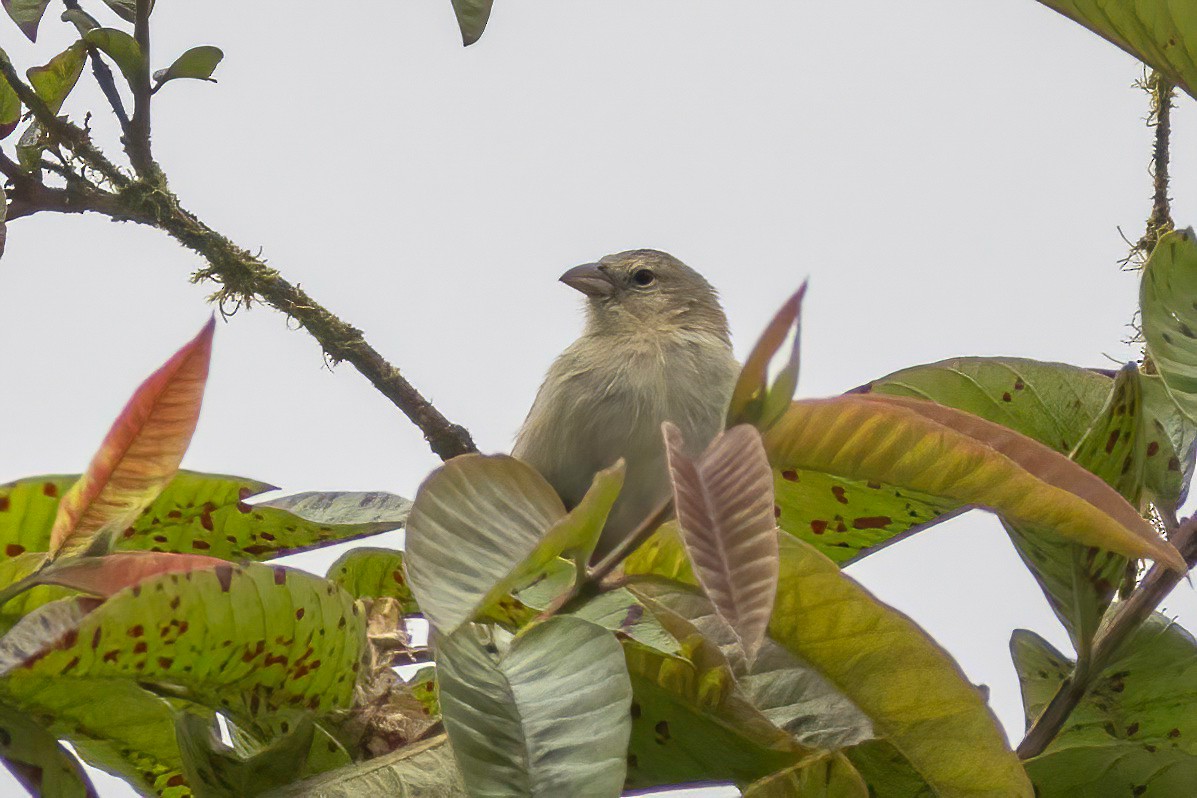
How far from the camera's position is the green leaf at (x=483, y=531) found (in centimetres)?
67

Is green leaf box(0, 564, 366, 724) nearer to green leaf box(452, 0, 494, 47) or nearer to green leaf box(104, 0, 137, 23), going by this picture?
green leaf box(452, 0, 494, 47)

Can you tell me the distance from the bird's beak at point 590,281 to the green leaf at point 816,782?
3312mm

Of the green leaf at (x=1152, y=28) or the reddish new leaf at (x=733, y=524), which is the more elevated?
the green leaf at (x=1152, y=28)

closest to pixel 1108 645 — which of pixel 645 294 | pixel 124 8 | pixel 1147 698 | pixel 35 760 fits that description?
pixel 1147 698

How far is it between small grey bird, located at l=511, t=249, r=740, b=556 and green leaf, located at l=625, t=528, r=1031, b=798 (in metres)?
1.79

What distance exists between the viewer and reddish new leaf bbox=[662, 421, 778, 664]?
0.58m

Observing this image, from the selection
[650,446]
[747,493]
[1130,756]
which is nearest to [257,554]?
[747,493]

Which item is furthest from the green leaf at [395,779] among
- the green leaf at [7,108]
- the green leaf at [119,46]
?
the green leaf at [119,46]

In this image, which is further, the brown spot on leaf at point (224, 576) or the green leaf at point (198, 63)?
the green leaf at point (198, 63)

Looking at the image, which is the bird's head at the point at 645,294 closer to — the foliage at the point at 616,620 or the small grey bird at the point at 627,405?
the small grey bird at the point at 627,405

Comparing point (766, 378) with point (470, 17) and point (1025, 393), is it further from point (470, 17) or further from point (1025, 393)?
point (470, 17)

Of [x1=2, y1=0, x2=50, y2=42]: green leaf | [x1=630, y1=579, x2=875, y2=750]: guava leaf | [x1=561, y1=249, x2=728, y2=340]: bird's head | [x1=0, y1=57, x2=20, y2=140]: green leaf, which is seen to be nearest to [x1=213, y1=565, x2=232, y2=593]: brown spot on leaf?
[x1=630, y1=579, x2=875, y2=750]: guava leaf

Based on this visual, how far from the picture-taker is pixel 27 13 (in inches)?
66.4

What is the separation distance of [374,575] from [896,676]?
0.47m
